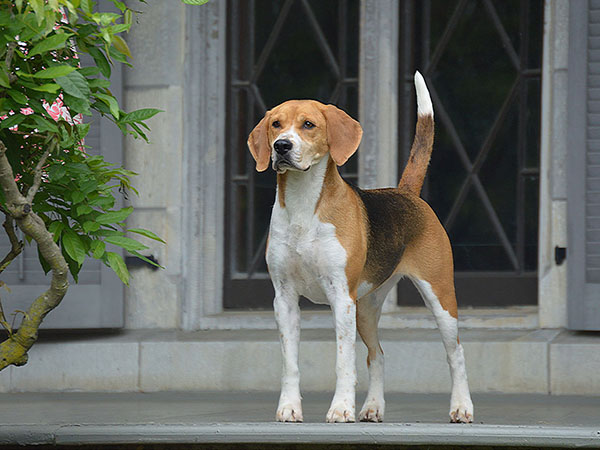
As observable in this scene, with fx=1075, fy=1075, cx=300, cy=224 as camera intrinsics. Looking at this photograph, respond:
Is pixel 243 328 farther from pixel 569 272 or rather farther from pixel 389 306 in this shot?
pixel 569 272

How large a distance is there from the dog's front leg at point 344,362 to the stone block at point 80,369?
257cm

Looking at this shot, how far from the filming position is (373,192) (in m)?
5.27

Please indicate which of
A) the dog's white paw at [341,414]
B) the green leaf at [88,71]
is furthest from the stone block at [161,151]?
the green leaf at [88,71]

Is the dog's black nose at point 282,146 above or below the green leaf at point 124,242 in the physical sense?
above

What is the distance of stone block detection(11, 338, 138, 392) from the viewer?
274 inches

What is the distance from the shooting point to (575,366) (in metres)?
6.56

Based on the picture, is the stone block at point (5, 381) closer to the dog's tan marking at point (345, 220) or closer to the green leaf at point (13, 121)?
the dog's tan marking at point (345, 220)

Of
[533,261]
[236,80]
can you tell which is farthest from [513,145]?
[236,80]

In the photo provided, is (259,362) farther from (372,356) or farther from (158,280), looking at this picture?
(372,356)

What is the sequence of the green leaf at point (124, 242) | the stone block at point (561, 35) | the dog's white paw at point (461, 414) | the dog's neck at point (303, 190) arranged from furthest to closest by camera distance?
1. the stone block at point (561, 35)
2. the dog's white paw at point (461, 414)
3. the dog's neck at point (303, 190)
4. the green leaf at point (124, 242)

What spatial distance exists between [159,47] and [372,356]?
2.97 m

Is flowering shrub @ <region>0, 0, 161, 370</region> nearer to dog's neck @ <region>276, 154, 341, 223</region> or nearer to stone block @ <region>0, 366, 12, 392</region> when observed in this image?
dog's neck @ <region>276, 154, 341, 223</region>

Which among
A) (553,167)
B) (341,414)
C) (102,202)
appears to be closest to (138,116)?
(102,202)

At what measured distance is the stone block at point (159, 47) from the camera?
720 centimetres
